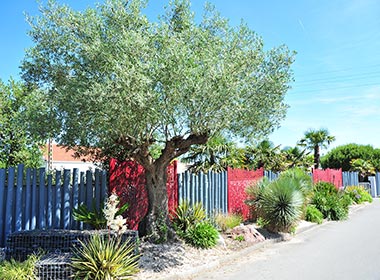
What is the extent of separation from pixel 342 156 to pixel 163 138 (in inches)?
1452

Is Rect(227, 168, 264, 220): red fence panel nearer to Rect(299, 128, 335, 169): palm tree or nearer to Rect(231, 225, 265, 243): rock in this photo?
Rect(231, 225, 265, 243): rock

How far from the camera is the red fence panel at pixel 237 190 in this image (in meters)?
13.6

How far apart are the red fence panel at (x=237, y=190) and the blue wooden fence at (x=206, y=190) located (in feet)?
1.20

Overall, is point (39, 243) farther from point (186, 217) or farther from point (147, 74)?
point (186, 217)

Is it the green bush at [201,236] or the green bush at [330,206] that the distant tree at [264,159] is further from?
the green bush at [201,236]

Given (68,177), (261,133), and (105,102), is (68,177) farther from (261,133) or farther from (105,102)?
(261,133)

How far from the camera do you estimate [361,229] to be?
44.2 feet

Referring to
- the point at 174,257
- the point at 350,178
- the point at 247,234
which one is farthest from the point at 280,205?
the point at 350,178

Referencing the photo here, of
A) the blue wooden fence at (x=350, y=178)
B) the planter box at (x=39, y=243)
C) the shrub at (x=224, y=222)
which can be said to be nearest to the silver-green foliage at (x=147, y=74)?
the planter box at (x=39, y=243)

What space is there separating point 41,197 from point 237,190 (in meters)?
7.60

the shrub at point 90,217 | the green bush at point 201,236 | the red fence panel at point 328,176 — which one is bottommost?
the green bush at point 201,236

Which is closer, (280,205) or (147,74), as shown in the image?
(147,74)

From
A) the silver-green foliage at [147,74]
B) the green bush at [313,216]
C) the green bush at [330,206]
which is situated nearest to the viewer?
the silver-green foliage at [147,74]

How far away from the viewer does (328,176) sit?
27.4 metres
